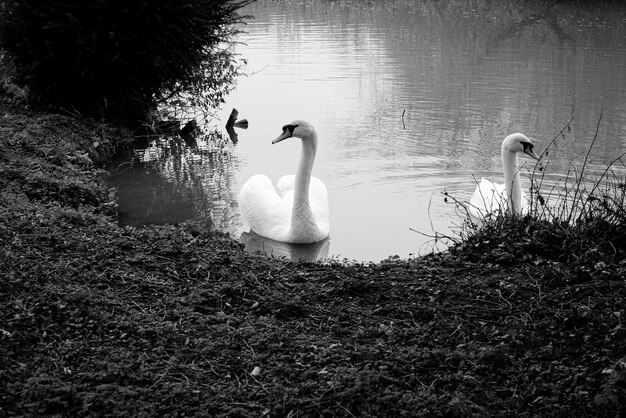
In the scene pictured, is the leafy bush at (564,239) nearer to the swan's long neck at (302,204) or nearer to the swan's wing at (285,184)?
the swan's long neck at (302,204)

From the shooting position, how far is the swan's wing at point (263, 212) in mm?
9250

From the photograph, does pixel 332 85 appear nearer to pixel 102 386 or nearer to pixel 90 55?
pixel 90 55

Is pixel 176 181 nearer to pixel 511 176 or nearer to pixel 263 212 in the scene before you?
pixel 263 212

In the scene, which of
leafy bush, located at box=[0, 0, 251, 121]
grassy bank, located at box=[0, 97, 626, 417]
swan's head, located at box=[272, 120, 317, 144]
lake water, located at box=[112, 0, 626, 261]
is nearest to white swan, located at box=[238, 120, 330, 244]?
swan's head, located at box=[272, 120, 317, 144]

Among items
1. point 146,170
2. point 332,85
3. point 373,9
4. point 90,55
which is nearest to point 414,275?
point 146,170

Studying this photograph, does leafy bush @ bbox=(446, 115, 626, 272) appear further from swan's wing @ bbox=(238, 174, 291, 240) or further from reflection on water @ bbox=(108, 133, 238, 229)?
reflection on water @ bbox=(108, 133, 238, 229)

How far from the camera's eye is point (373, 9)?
102ft

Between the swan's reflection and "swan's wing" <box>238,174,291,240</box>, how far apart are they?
3.9 inches

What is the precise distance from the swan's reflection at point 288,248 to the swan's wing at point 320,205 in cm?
18

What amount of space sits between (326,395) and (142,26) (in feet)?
28.7

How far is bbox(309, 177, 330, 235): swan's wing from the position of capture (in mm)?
9203

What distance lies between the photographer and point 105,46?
462 inches

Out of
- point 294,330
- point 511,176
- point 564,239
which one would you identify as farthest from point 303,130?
point 294,330

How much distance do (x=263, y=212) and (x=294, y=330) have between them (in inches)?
172
